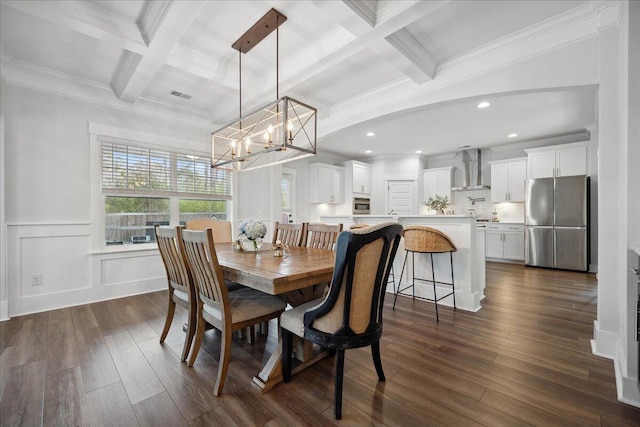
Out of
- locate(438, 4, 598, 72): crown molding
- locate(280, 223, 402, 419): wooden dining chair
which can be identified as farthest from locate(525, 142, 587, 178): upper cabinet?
locate(280, 223, 402, 419): wooden dining chair

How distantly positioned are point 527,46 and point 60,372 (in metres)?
4.47

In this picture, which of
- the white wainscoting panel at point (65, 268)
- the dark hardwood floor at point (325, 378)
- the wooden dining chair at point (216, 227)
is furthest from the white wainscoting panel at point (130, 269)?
the wooden dining chair at point (216, 227)

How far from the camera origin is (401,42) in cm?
242

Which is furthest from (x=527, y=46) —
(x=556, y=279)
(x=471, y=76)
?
(x=556, y=279)

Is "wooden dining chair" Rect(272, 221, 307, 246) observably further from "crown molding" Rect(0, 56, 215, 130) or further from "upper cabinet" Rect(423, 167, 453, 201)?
"upper cabinet" Rect(423, 167, 453, 201)

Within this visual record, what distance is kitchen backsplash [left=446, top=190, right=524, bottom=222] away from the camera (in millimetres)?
6367

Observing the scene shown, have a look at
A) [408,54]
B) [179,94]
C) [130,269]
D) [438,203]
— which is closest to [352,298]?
Result: [408,54]

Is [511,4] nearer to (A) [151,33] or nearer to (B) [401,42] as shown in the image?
(B) [401,42]

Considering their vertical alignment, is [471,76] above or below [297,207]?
above

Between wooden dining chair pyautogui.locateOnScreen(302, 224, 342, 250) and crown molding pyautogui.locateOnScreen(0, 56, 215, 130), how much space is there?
109 inches

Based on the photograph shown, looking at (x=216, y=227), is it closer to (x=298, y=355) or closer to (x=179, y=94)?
(x=179, y=94)

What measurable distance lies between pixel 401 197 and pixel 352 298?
6.08m

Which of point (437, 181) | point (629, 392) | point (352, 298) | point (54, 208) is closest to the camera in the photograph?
point (352, 298)

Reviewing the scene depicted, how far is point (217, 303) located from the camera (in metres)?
1.73
